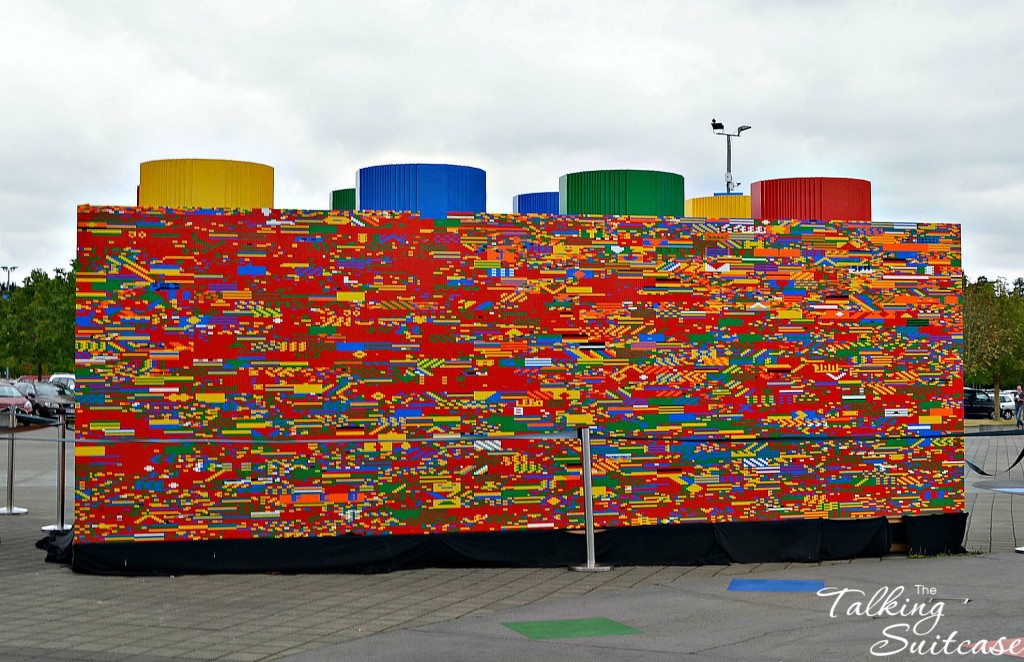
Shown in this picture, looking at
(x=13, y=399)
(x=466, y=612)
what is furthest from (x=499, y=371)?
(x=13, y=399)

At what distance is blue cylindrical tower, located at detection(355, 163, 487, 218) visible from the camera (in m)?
11.1

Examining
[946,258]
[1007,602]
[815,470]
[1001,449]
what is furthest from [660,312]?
[1001,449]

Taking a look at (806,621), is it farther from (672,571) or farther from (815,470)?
(815,470)

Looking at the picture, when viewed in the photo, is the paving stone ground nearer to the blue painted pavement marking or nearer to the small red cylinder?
the blue painted pavement marking

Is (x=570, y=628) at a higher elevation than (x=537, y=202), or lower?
lower

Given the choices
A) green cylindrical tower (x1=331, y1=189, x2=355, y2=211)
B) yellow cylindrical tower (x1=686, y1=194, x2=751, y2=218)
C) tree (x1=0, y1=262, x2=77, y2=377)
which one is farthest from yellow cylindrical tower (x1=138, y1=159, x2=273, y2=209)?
tree (x1=0, y1=262, x2=77, y2=377)

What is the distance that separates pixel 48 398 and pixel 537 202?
33.8 m

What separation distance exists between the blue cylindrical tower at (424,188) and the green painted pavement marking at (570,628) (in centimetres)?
407

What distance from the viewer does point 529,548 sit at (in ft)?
35.7

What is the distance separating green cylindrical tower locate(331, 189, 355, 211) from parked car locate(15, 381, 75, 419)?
96.3 ft

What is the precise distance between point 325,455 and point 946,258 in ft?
20.4

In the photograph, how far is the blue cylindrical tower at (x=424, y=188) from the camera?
36.3ft

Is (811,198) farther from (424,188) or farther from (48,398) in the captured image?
(48,398)

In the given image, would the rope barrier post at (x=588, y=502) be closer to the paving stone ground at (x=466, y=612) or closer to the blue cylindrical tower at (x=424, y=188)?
the paving stone ground at (x=466, y=612)
